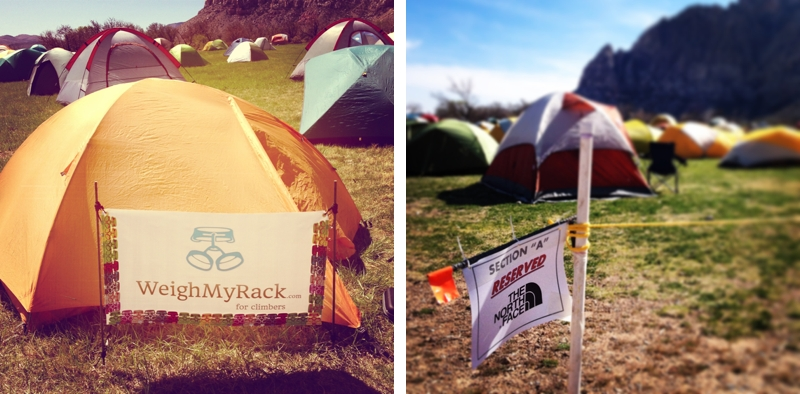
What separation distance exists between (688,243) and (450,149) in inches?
67.8

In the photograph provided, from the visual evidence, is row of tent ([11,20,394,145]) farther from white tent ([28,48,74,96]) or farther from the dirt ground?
the dirt ground

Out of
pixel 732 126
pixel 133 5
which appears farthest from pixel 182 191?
pixel 732 126

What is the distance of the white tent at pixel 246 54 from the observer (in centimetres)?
311

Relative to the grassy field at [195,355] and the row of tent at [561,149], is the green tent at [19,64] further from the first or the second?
the row of tent at [561,149]

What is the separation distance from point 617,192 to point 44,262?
241 centimetres

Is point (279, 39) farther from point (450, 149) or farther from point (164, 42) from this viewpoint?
point (450, 149)

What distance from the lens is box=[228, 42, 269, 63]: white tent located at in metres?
3.11

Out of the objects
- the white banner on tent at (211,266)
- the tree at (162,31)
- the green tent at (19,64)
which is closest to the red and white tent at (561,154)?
the white banner on tent at (211,266)

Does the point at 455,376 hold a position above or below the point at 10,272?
below

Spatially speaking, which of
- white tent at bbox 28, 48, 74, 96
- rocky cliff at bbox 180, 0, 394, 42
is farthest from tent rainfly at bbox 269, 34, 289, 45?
white tent at bbox 28, 48, 74, 96

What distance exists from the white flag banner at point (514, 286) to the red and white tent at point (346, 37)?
1618 millimetres

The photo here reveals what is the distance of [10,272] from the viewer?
2.56m

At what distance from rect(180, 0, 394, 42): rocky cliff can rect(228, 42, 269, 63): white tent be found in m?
0.06

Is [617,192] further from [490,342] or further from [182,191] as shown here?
[182,191]
